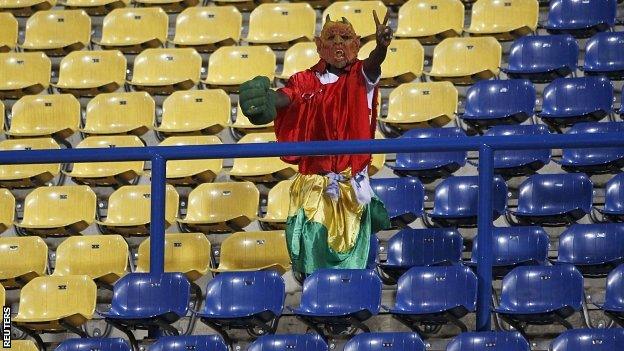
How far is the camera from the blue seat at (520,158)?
7.59 m

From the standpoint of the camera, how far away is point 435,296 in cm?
608

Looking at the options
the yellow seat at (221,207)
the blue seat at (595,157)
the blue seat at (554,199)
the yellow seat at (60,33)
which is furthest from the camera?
the yellow seat at (60,33)

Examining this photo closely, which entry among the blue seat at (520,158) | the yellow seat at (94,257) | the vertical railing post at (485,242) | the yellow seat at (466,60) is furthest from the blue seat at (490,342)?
the yellow seat at (466,60)

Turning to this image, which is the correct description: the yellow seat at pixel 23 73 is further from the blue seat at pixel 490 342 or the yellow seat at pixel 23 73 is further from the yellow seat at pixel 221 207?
the blue seat at pixel 490 342

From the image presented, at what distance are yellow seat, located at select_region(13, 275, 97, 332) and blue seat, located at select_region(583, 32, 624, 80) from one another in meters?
3.27

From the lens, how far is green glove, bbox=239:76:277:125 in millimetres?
6152

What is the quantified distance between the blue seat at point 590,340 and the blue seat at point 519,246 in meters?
1.14

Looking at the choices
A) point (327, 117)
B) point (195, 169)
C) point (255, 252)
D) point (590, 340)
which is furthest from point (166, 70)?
point (590, 340)

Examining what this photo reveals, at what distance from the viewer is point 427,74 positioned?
28.6ft

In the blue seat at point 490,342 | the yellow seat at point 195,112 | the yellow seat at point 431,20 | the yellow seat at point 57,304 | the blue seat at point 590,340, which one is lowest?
the yellow seat at point 57,304

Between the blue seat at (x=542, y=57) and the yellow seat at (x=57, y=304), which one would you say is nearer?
the yellow seat at (x=57, y=304)

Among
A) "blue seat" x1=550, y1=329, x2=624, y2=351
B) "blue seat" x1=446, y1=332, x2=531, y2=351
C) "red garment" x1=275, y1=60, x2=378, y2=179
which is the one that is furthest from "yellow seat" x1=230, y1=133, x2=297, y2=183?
"blue seat" x1=550, y1=329, x2=624, y2=351

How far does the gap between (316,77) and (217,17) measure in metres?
3.13

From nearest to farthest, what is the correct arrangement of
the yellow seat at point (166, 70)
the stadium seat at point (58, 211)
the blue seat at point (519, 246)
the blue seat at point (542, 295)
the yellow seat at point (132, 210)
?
1. the blue seat at point (542, 295)
2. the blue seat at point (519, 246)
3. the yellow seat at point (132, 210)
4. the stadium seat at point (58, 211)
5. the yellow seat at point (166, 70)
